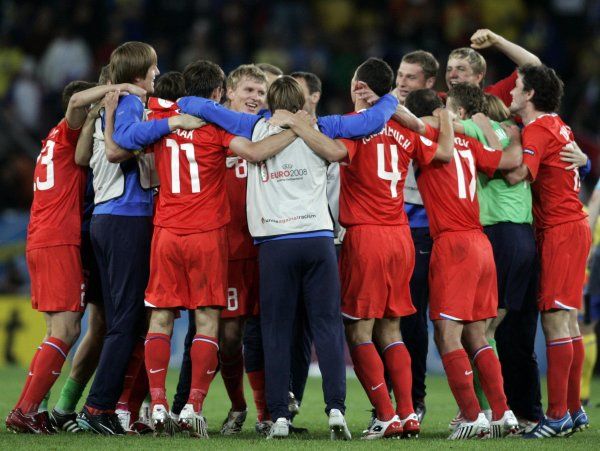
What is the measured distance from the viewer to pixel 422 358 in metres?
8.74

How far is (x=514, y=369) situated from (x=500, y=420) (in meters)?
0.87

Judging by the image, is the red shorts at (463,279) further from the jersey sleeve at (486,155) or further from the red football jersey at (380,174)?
the jersey sleeve at (486,155)

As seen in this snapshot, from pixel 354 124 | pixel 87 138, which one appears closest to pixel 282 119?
pixel 354 124

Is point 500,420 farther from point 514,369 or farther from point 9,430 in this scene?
point 9,430

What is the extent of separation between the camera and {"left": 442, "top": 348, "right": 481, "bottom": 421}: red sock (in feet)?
25.0

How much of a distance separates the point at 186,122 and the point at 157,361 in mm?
1605

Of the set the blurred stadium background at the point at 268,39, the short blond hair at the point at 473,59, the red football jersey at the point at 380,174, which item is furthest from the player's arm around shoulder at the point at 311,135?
the blurred stadium background at the point at 268,39

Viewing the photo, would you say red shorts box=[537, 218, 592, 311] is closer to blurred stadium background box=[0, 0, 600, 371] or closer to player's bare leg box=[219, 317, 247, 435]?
player's bare leg box=[219, 317, 247, 435]

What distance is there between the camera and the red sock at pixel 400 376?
7633 mm

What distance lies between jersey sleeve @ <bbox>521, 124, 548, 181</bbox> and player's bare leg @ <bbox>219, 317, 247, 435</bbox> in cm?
233

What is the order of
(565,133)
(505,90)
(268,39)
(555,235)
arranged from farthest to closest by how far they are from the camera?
(268,39) → (505,90) → (565,133) → (555,235)

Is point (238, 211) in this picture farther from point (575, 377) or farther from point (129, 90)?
point (575, 377)

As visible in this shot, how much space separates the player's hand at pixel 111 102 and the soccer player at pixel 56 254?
45 mm

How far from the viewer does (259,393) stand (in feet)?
27.0
